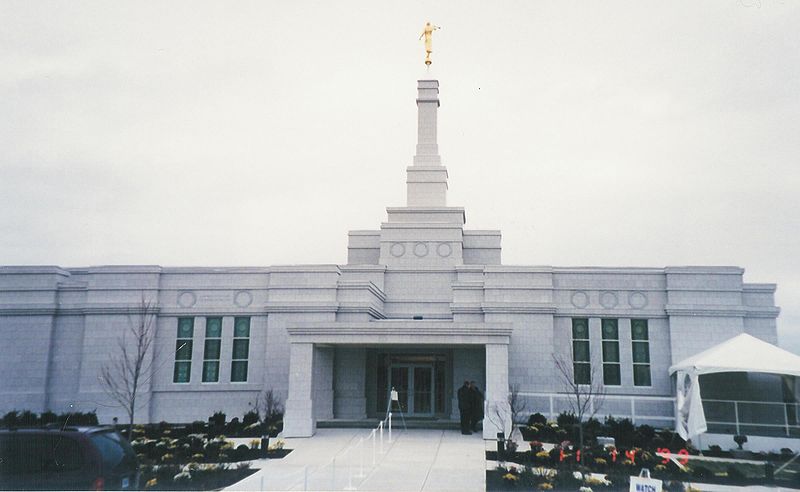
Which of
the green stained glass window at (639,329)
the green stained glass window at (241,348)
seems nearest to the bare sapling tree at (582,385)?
the green stained glass window at (639,329)

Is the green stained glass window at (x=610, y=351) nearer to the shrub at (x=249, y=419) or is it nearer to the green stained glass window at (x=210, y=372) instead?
the shrub at (x=249, y=419)

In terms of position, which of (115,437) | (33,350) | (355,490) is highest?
(33,350)

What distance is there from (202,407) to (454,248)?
496 inches

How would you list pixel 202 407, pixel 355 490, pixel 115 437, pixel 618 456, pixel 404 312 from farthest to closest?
pixel 404 312 < pixel 202 407 < pixel 618 456 < pixel 355 490 < pixel 115 437

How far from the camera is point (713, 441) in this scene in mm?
21969

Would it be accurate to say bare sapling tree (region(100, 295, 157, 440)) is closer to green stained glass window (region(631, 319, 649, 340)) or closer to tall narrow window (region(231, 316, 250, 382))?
tall narrow window (region(231, 316, 250, 382))

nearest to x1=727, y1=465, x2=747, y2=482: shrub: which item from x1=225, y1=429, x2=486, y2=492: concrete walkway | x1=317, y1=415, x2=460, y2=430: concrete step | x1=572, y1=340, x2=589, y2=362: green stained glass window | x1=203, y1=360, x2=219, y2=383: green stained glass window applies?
x1=225, y1=429, x2=486, y2=492: concrete walkway

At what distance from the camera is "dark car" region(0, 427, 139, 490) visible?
10609mm

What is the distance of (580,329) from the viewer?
2730cm

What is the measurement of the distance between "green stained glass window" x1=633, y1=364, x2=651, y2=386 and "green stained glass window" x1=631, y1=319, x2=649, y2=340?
1.10 meters

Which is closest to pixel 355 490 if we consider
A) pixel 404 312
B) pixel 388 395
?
pixel 388 395

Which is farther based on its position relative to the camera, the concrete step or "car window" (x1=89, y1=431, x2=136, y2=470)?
the concrete step

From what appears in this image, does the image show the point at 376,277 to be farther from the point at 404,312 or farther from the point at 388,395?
the point at 388,395

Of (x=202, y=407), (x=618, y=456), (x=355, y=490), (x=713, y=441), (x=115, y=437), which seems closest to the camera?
(x=115, y=437)
